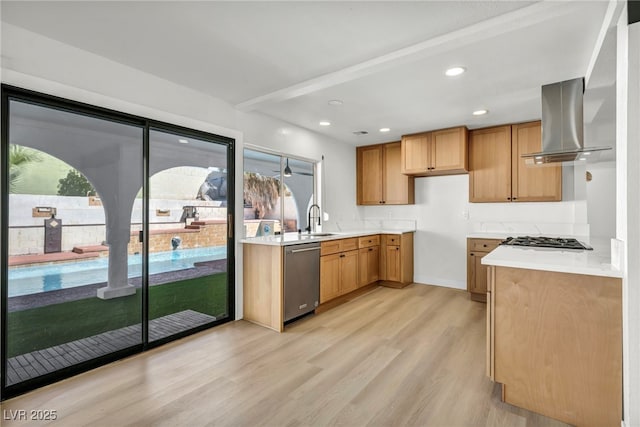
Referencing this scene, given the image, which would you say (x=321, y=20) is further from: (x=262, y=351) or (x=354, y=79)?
(x=262, y=351)

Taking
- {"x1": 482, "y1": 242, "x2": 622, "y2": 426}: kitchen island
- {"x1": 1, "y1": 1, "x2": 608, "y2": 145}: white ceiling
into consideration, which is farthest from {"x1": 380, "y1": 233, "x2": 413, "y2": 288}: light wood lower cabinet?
{"x1": 482, "y1": 242, "x2": 622, "y2": 426}: kitchen island

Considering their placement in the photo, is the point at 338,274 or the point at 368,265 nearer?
the point at 338,274

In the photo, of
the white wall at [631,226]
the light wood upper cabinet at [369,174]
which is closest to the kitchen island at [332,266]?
the light wood upper cabinet at [369,174]

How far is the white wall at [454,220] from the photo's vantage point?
14.5ft

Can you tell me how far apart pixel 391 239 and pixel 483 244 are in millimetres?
1342

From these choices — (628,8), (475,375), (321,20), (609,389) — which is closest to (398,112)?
(321,20)

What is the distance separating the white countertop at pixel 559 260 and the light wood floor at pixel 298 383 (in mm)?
915

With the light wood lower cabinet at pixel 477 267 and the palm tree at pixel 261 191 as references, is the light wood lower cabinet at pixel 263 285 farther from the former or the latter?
the light wood lower cabinet at pixel 477 267

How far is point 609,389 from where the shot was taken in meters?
1.76

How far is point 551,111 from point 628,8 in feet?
4.59

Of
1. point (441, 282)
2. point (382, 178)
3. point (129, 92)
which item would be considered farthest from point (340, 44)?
point (441, 282)

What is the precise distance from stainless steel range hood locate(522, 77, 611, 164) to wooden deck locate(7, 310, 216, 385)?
376cm

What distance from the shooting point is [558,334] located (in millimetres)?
1899

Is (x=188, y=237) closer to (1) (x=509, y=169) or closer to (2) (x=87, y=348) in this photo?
(2) (x=87, y=348)
